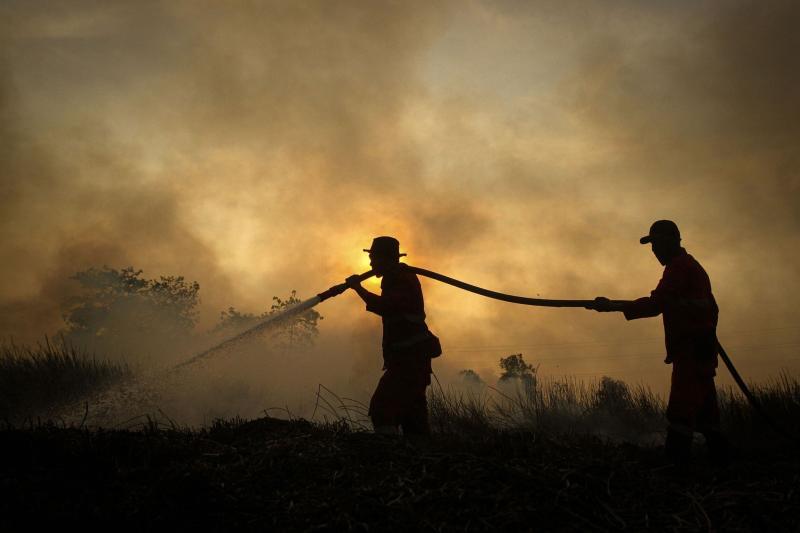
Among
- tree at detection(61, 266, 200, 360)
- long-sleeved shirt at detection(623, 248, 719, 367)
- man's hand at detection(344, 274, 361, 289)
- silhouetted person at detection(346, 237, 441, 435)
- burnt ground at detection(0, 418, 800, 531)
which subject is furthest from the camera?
tree at detection(61, 266, 200, 360)

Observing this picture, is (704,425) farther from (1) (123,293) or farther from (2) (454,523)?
(1) (123,293)

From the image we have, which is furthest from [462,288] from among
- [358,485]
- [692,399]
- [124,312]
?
[124,312]

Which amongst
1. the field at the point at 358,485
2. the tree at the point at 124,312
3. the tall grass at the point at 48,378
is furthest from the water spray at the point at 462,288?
the tree at the point at 124,312

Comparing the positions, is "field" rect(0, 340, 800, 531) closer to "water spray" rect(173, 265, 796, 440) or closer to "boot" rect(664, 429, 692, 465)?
"boot" rect(664, 429, 692, 465)

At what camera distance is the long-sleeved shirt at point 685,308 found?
6270 mm

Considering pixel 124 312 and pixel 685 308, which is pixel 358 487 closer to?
pixel 685 308

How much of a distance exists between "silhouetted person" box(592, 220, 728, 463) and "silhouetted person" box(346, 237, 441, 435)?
2.31 metres

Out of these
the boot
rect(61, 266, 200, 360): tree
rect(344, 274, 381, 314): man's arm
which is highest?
rect(61, 266, 200, 360): tree

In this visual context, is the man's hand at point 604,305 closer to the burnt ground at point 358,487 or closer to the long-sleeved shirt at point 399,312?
the long-sleeved shirt at point 399,312

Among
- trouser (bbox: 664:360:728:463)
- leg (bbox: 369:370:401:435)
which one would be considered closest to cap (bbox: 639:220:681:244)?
trouser (bbox: 664:360:728:463)

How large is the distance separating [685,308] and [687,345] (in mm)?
373

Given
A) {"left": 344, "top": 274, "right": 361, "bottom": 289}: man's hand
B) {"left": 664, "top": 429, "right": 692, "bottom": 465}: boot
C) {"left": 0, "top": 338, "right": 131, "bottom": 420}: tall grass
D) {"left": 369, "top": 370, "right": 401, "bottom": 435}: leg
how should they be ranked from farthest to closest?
{"left": 0, "top": 338, "right": 131, "bottom": 420}: tall grass, {"left": 344, "top": 274, "right": 361, "bottom": 289}: man's hand, {"left": 369, "top": 370, "right": 401, "bottom": 435}: leg, {"left": 664, "top": 429, "right": 692, "bottom": 465}: boot

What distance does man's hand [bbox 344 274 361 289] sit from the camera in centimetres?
719

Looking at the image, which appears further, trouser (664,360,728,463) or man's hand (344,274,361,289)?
man's hand (344,274,361,289)
